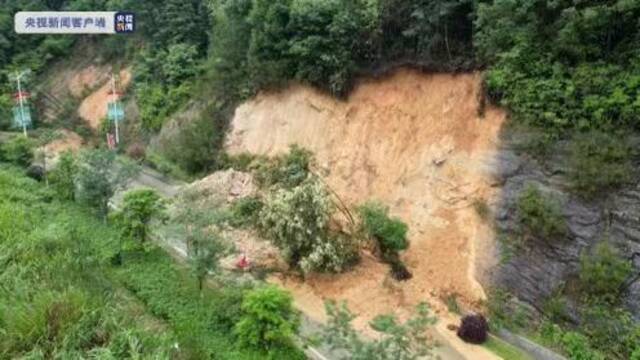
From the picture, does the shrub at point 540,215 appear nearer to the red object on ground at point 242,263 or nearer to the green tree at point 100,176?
the red object on ground at point 242,263

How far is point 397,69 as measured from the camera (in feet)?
58.5

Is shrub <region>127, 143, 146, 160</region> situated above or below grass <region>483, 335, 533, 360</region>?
above

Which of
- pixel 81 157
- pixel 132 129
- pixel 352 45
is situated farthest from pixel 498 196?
pixel 132 129

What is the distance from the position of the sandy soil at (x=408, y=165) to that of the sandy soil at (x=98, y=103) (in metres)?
14.2

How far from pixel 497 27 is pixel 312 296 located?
8072 mm

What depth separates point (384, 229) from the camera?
48.2ft

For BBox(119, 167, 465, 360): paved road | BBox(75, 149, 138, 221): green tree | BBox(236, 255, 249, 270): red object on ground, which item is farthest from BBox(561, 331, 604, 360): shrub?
BBox(75, 149, 138, 221): green tree

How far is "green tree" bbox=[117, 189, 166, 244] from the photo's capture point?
1480cm

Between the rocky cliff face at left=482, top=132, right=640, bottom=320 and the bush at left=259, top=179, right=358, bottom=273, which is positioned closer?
the rocky cliff face at left=482, top=132, right=640, bottom=320

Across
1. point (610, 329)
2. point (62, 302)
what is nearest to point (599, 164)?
point (610, 329)

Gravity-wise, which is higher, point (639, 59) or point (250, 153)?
point (639, 59)

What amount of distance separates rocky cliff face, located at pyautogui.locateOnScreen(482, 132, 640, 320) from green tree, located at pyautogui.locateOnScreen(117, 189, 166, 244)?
8.43 m

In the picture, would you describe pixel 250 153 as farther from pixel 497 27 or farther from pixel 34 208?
pixel 497 27

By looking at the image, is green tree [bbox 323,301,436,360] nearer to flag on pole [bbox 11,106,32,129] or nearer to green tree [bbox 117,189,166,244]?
green tree [bbox 117,189,166,244]
